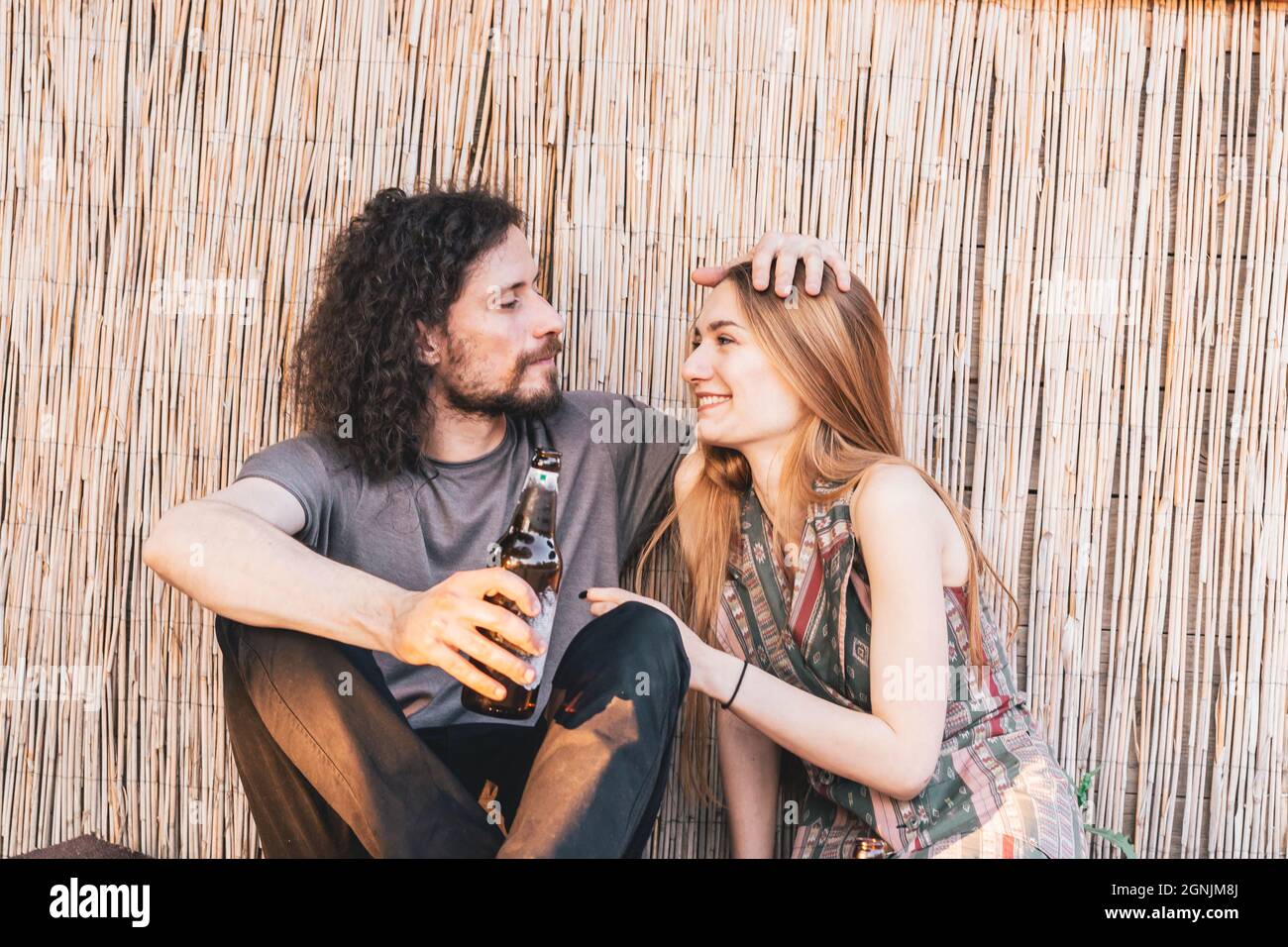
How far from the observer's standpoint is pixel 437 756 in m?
1.42

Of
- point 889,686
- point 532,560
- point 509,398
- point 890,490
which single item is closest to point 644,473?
point 509,398

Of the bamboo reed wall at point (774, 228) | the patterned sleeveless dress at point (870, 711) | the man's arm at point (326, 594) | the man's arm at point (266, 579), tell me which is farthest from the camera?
the bamboo reed wall at point (774, 228)

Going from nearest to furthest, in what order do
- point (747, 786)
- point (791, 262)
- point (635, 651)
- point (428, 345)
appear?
point (635, 651) → point (791, 262) → point (747, 786) → point (428, 345)

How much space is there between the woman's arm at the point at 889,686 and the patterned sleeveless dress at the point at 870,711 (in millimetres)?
78

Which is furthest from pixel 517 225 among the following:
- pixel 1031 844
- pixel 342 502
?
pixel 1031 844

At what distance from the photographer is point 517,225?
193 cm

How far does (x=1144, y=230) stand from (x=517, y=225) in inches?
47.0

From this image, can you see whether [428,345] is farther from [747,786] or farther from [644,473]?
[747,786]

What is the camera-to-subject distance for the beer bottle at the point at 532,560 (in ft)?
4.75

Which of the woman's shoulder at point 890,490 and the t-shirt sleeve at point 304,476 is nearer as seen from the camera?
the woman's shoulder at point 890,490

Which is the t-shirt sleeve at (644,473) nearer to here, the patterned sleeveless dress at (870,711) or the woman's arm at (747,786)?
the patterned sleeveless dress at (870,711)

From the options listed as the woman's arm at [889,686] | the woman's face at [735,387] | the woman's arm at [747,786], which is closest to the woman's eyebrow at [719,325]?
the woman's face at [735,387]

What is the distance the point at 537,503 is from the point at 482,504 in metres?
0.33

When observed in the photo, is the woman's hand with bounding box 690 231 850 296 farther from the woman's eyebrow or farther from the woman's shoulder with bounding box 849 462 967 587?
the woman's shoulder with bounding box 849 462 967 587
